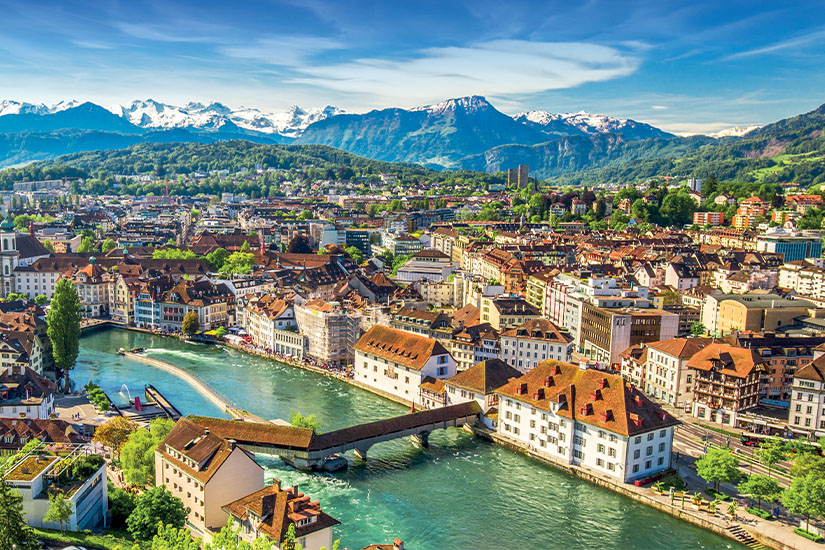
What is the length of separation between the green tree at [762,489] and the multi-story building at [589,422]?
368 centimetres

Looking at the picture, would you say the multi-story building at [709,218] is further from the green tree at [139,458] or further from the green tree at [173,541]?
the green tree at [173,541]

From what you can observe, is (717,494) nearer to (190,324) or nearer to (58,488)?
(58,488)

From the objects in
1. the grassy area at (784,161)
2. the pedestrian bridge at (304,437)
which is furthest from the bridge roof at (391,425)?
the grassy area at (784,161)

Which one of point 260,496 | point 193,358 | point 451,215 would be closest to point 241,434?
point 260,496

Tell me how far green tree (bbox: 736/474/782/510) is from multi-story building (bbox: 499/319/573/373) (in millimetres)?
15017

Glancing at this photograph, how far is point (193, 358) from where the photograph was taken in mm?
45688

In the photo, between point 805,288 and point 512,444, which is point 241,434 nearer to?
point 512,444

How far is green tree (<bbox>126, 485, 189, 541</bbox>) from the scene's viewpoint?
19516 mm

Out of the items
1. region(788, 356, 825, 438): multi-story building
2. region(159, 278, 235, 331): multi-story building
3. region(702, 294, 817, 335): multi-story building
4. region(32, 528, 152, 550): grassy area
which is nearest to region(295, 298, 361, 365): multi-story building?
region(159, 278, 235, 331): multi-story building

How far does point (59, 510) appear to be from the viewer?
18.5m

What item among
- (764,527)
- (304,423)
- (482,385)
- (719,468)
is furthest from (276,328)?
(764,527)

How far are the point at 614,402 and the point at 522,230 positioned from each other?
2437 inches

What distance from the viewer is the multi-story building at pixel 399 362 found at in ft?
119

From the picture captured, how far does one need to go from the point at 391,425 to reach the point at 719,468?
12295 mm
